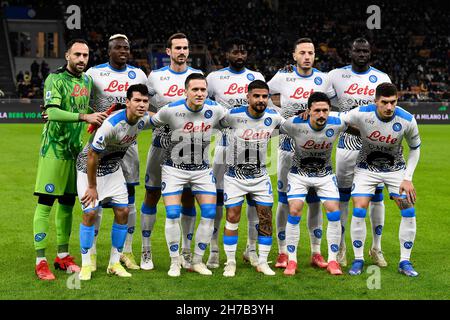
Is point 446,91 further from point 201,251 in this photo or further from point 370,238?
point 201,251

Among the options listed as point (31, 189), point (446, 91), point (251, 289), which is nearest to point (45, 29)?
point (446, 91)

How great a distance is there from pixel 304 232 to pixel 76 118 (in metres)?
4.26

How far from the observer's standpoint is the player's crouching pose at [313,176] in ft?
25.2

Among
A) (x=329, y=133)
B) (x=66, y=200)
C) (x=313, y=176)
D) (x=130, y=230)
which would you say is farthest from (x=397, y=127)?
(x=66, y=200)

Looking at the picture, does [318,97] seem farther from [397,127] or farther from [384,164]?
[384,164]

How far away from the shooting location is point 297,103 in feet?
27.4

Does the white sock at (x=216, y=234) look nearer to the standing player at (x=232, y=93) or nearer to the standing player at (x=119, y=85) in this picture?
the standing player at (x=232, y=93)

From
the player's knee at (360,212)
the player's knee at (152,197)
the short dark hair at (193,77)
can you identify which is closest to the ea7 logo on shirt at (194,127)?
the short dark hair at (193,77)

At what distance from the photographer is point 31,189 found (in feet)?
43.7

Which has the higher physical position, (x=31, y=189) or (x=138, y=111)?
(x=138, y=111)

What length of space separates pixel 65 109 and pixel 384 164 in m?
3.56

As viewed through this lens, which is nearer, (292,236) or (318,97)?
(318,97)

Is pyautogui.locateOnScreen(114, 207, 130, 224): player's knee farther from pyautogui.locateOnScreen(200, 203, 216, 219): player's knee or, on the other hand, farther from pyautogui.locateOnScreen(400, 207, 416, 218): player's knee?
pyautogui.locateOnScreen(400, 207, 416, 218): player's knee

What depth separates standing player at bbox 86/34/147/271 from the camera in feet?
26.2
